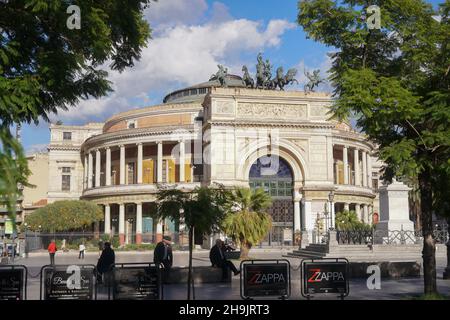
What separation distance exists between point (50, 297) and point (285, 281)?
5.71 meters

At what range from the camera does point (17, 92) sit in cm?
1248

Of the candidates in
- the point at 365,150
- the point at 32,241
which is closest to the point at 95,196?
the point at 32,241

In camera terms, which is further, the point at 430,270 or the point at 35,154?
the point at 35,154

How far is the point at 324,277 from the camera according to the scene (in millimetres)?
13805

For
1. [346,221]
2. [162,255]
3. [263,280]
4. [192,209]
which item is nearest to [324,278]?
[263,280]

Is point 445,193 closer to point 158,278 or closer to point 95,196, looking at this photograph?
point 158,278

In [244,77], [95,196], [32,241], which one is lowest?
[32,241]

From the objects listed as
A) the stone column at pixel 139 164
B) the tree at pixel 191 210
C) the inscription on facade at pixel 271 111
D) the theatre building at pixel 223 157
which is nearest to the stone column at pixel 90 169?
the theatre building at pixel 223 157

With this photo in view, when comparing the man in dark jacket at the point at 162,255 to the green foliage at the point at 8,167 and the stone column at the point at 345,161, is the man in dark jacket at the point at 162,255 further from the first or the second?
the stone column at the point at 345,161

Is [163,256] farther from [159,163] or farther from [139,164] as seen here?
[139,164]

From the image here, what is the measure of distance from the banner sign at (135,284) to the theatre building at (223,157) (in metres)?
27.5

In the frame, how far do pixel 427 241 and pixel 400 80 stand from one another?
4.07 meters

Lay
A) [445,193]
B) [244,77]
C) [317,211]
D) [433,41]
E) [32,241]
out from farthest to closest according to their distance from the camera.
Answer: [244,77], [317,211], [32,241], [445,193], [433,41]
